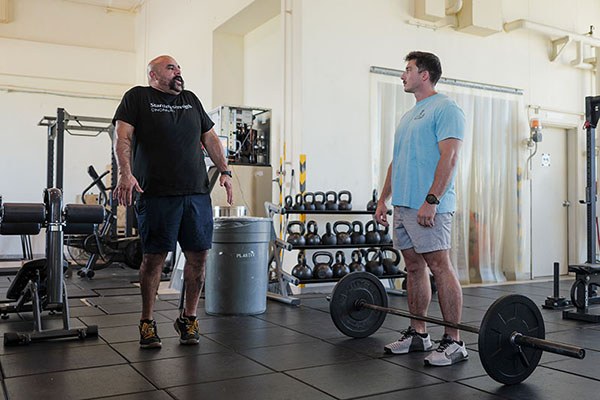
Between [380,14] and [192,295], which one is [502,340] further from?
[380,14]

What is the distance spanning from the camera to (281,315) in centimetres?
381

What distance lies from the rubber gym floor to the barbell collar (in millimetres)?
177

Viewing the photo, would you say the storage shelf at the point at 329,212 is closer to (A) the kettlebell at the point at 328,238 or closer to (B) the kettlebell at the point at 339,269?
(A) the kettlebell at the point at 328,238

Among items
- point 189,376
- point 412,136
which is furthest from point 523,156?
point 189,376

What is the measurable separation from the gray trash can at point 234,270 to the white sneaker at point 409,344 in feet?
4.31

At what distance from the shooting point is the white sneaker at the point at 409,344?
268 centimetres

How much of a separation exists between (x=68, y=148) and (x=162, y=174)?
7.07 m

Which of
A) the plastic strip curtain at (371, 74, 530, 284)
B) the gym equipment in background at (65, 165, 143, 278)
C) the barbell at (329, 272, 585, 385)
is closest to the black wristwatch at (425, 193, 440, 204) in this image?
the barbell at (329, 272, 585, 385)

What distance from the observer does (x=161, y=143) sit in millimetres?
2783

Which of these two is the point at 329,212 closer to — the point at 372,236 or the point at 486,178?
the point at 372,236

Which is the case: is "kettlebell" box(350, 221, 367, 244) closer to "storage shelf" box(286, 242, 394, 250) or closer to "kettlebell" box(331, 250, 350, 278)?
"storage shelf" box(286, 242, 394, 250)

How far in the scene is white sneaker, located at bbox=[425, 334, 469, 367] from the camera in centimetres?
247

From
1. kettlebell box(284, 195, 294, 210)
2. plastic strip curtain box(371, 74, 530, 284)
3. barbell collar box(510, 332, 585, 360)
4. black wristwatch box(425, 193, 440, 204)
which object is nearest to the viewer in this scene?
barbell collar box(510, 332, 585, 360)

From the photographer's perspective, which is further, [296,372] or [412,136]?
[412,136]
